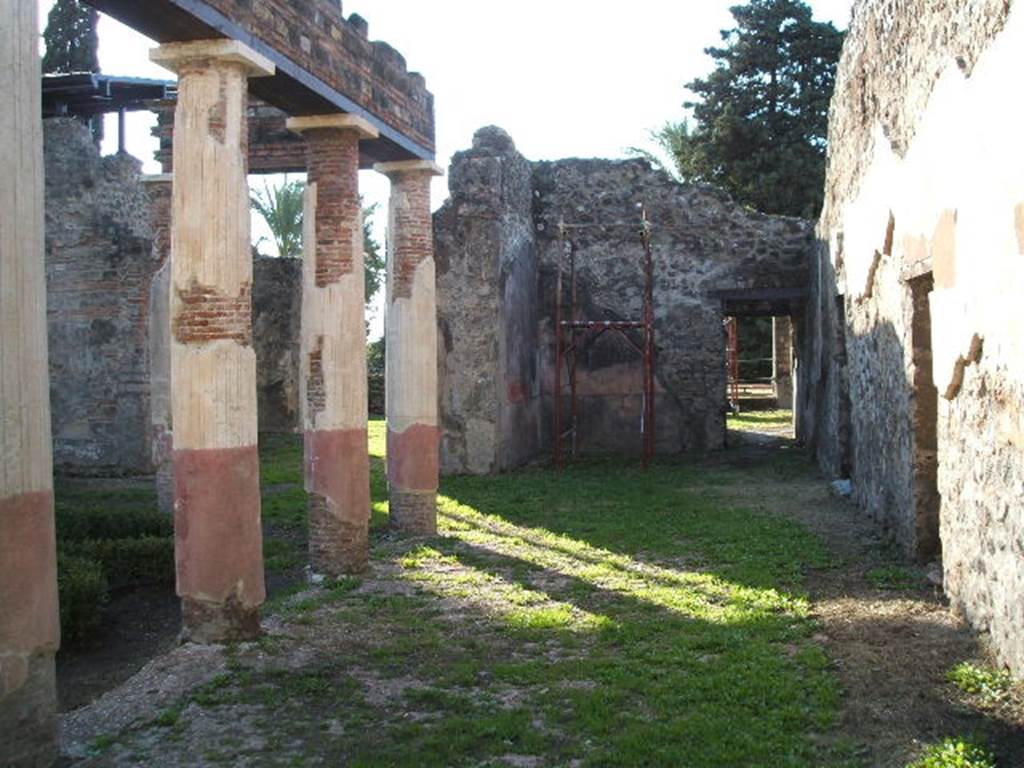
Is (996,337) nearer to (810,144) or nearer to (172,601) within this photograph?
(172,601)

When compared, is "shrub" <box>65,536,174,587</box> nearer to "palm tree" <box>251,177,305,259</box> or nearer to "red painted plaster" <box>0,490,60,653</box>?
"red painted plaster" <box>0,490,60,653</box>

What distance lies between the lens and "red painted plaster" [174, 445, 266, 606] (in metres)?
5.93

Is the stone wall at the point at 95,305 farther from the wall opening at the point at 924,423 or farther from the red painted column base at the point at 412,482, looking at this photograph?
the wall opening at the point at 924,423

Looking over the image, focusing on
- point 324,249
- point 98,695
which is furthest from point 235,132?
point 98,695

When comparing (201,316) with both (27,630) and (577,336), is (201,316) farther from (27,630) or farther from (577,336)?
(577,336)

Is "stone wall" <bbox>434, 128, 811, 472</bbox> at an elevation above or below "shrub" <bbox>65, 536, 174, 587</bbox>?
above

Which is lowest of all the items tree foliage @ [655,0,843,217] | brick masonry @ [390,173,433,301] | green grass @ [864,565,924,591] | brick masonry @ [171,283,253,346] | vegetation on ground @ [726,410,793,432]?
green grass @ [864,565,924,591]

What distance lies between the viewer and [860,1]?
9141mm

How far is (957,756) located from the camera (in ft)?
13.1

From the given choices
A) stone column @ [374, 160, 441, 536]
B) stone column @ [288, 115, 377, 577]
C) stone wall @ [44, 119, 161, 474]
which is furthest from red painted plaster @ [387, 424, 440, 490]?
stone wall @ [44, 119, 161, 474]

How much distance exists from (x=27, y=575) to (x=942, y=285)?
475cm

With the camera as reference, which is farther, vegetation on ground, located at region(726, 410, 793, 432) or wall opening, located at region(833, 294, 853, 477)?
vegetation on ground, located at region(726, 410, 793, 432)

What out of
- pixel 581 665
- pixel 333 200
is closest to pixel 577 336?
pixel 333 200

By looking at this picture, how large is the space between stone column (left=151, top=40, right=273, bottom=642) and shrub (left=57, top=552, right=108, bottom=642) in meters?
0.98
